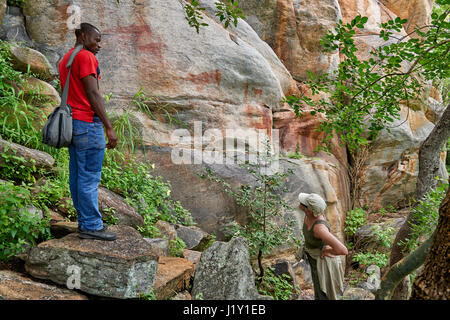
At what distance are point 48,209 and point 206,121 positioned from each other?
3849mm

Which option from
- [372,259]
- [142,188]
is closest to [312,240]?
[142,188]

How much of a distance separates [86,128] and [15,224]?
1048mm

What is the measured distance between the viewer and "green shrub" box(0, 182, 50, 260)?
282cm

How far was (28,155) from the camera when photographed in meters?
3.90

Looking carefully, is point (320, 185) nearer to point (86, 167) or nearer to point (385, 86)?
point (385, 86)

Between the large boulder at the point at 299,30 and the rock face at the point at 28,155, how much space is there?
795cm

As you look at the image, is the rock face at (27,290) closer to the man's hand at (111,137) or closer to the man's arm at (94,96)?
the man's hand at (111,137)

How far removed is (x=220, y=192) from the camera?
5.96 metres

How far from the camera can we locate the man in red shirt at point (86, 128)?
2801 mm

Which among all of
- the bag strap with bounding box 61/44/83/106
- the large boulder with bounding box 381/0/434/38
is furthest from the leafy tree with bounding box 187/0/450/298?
the large boulder with bounding box 381/0/434/38

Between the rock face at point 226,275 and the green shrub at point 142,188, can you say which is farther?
the green shrub at point 142,188

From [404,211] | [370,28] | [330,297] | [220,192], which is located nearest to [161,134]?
[220,192]

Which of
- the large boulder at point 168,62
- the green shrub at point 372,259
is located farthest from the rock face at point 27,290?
the green shrub at point 372,259
